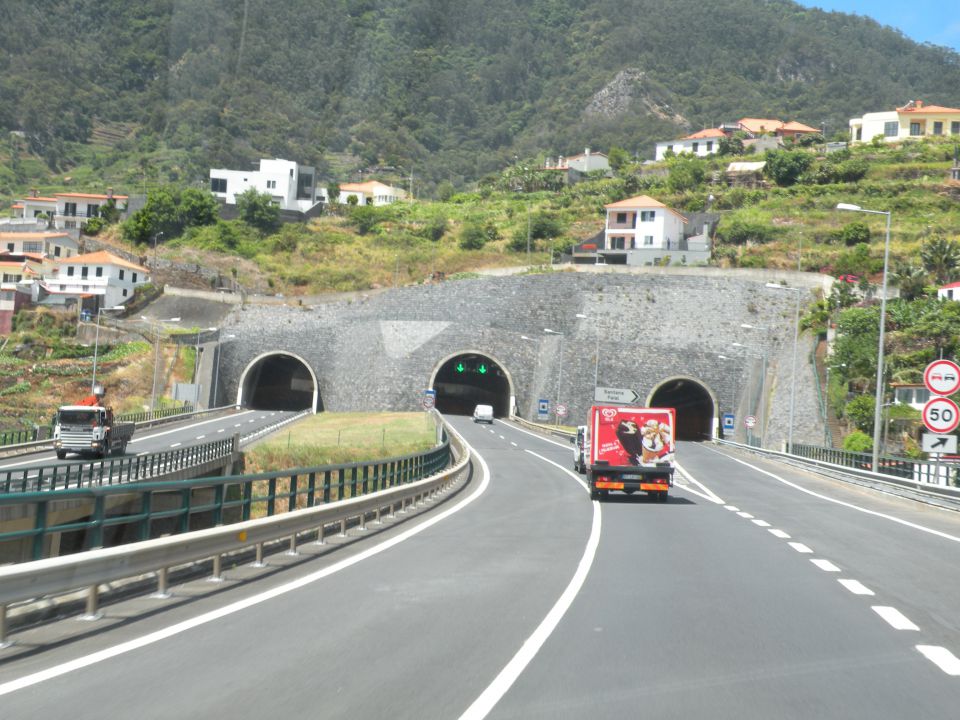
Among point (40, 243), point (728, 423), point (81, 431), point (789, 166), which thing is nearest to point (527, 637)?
point (81, 431)

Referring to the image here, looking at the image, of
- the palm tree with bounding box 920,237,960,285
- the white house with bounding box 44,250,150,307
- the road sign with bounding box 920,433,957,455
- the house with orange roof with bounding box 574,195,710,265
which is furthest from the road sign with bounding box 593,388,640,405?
the white house with bounding box 44,250,150,307

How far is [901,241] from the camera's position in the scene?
114 meters

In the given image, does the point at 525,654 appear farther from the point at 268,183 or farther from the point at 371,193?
the point at 371,193

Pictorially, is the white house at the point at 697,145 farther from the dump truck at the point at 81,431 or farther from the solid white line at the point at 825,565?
the solid white line at the point at 825,565

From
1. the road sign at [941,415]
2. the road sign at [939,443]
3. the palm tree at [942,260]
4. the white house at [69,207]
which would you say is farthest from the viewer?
the white house at [69,207]

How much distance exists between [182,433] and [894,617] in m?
54.4

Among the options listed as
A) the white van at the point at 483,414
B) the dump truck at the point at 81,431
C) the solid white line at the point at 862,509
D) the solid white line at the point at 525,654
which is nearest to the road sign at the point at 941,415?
the solid white line at the point at 862,509

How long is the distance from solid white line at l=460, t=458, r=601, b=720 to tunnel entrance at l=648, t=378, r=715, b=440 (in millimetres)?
77175

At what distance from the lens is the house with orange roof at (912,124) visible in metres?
157

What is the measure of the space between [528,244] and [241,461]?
8276cm

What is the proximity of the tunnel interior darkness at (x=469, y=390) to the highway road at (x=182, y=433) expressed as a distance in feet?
→ 59.8

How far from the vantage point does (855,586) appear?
1353cm

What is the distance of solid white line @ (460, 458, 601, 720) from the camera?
720 centimetres

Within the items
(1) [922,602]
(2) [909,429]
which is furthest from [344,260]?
(1) [922,602]
